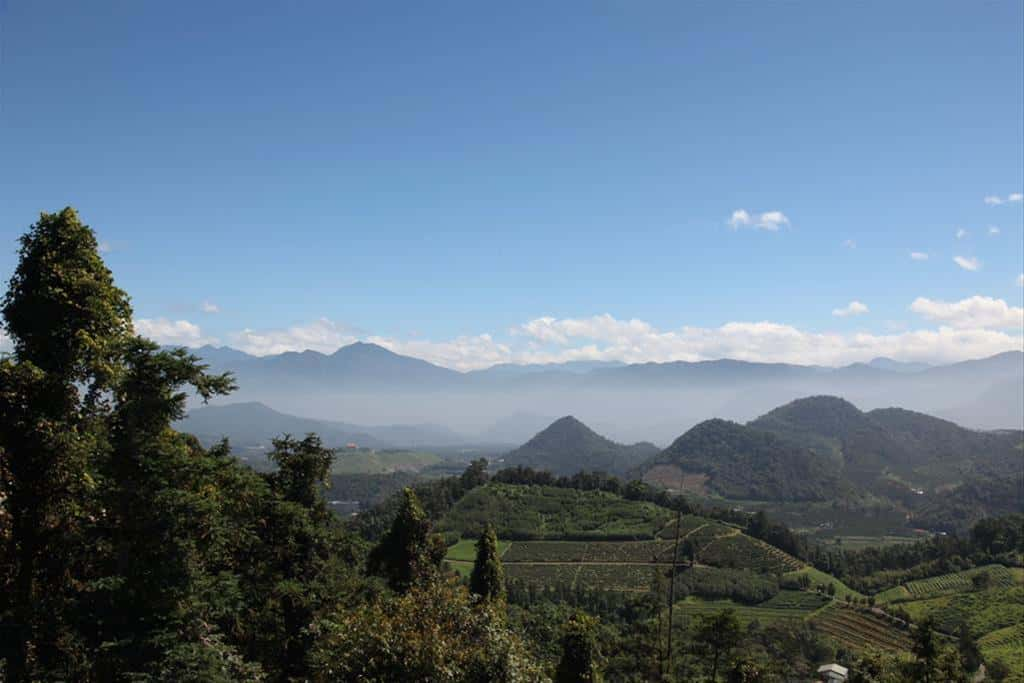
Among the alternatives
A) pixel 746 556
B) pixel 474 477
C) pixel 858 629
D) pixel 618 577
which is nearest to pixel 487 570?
pixel 618 577

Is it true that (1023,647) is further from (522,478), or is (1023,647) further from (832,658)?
(522,478)

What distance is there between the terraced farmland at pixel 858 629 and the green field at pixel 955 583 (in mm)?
11585

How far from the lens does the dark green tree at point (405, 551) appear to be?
2650 cm

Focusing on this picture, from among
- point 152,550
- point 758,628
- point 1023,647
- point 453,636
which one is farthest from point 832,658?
point 152,550

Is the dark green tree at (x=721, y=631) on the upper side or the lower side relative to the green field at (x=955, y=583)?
upper

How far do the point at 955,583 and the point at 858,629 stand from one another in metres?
27.7

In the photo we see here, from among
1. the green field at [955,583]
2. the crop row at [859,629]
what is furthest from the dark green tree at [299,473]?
the green field at [955,583]

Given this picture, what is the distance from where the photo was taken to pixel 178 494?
44.0 ft

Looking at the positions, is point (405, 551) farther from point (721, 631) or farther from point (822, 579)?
point (822, 579)

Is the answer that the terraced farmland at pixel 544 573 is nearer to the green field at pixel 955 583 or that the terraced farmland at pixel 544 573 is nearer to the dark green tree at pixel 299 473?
the green field at pixel 955 583

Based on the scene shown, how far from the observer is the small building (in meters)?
45.4

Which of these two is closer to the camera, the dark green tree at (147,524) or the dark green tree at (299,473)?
the dark green tree at (147,524)

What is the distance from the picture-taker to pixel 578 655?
23891 mm

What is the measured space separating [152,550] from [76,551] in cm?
159
